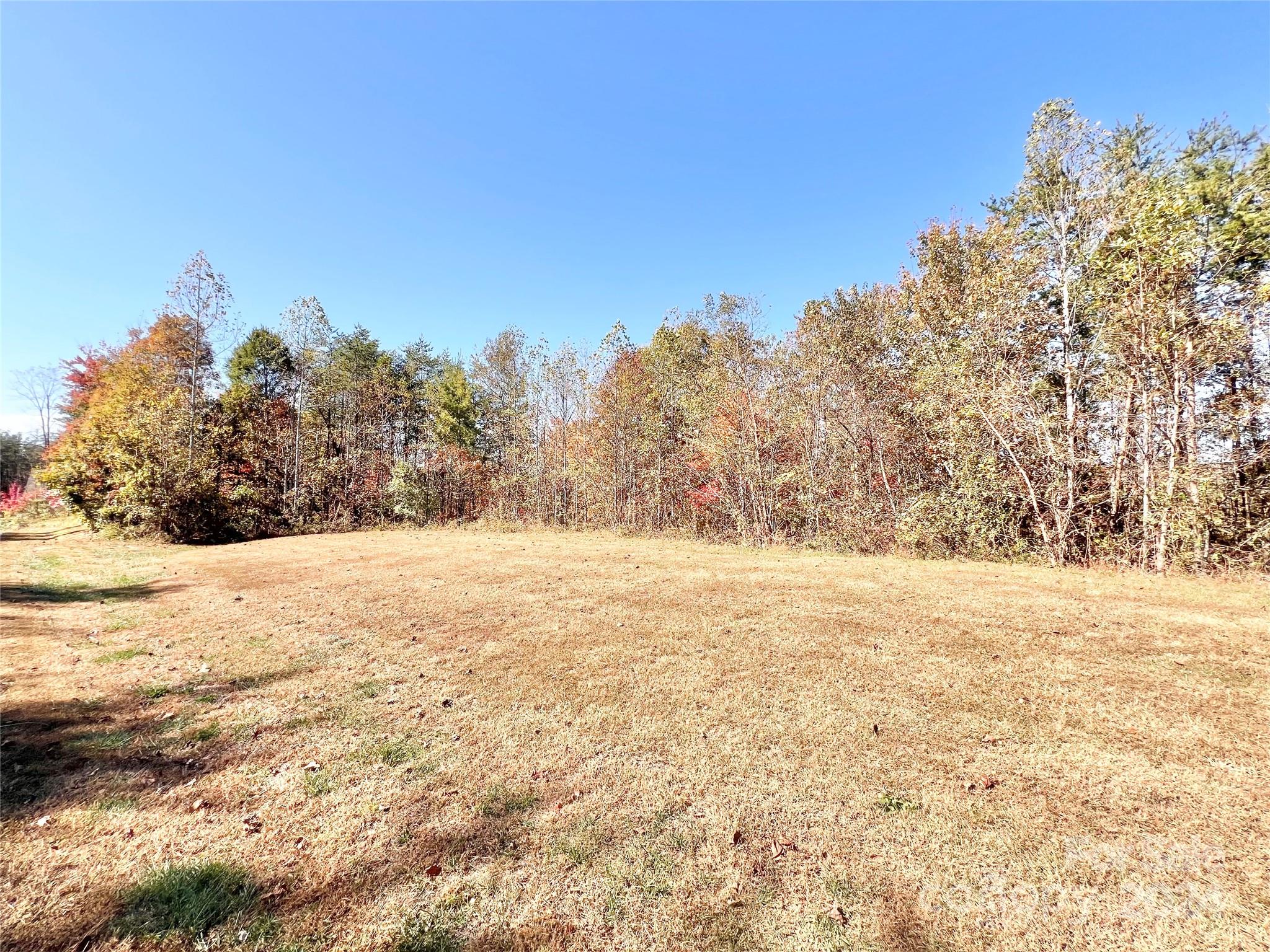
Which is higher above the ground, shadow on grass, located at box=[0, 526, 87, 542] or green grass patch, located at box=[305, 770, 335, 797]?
shadow on grass, located at box=[0, 526, 87, 542]

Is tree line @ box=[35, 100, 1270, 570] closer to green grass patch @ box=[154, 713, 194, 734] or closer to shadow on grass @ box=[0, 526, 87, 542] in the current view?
shadow on grass @ box=[0, 526, 87, 542]

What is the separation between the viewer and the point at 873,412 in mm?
10719

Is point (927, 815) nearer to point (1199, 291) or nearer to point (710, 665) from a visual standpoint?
point (710, 665)

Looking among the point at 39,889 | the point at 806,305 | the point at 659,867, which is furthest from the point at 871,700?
the point at 806,305

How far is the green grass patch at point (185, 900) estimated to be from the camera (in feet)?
5.37

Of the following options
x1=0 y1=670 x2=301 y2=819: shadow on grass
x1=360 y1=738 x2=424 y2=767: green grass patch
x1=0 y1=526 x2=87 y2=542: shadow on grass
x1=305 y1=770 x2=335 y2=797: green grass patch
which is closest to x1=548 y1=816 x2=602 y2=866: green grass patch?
x1=360 y1=738 x2=424 y2=767: green grass patch

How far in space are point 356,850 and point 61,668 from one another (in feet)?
12.7

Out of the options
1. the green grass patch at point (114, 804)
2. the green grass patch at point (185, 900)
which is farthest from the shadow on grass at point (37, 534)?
the green grass patch at point (185, 900)

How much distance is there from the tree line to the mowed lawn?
310cm

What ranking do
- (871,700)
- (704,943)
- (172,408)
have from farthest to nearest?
(172,408)
(871,700)
(704,943)

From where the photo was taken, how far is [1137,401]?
23.1ft

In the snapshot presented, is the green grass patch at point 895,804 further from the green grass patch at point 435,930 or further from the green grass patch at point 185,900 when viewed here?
the green grass patch at point 185,900

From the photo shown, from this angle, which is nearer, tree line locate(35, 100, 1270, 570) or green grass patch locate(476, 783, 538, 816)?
green grass patch locate(476, 783, 538, 816)

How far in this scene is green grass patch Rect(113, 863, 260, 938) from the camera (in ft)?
5.37
